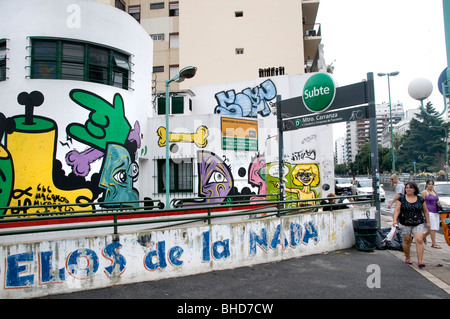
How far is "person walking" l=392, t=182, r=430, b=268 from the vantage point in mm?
6199

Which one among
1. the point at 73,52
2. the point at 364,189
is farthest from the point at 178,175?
the point at 364,189

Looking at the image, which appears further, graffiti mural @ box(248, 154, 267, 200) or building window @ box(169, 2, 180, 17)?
building window @ box(169, 2, 180, 17)

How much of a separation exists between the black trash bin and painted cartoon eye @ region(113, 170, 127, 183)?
8.08 m

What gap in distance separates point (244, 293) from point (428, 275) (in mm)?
3472

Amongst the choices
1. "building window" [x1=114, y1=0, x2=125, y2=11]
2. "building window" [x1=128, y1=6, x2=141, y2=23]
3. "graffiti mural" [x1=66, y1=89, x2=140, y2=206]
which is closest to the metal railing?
"graffiti mural" [x1=66, y1=89, x2=140, y2=206]

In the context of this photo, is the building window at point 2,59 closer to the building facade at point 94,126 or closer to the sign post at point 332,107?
the building facade at point 94,126

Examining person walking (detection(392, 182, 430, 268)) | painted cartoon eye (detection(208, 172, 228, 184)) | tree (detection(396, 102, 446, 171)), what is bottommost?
person walking (detection(392, 182, 430, 268))

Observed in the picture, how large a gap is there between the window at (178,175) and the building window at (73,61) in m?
3.96

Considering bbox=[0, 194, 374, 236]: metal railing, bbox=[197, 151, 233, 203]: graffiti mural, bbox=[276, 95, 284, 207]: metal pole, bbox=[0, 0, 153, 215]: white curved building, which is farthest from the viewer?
bbox=[197, 151, 233, 203]: graffiti mural

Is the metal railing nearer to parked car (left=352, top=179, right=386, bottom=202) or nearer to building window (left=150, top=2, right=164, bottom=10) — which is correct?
parked car (left=352, top=179, right=386, bottom=202)

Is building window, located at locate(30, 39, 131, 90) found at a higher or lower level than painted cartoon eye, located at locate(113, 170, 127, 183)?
higher

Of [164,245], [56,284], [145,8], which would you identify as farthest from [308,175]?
[145,8]

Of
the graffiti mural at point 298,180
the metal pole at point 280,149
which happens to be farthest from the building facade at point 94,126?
the graffiti mural at point 298,180

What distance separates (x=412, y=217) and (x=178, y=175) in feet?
31.0
